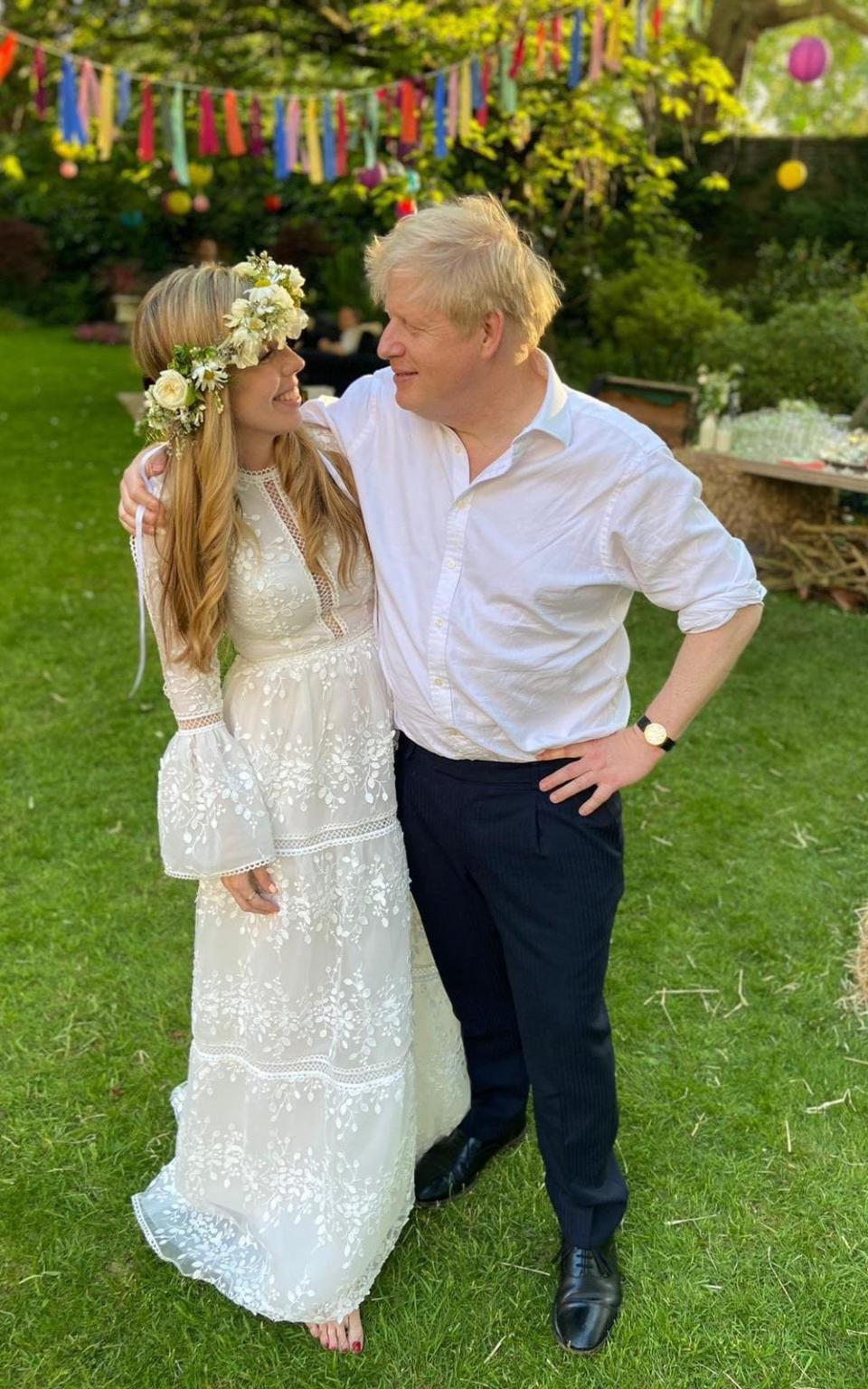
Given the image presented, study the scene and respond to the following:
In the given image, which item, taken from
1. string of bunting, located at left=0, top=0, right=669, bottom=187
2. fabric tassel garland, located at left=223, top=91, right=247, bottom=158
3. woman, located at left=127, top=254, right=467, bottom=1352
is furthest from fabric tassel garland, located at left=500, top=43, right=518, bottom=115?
woman, located at left=127, top=254, right=467, bottom=1352

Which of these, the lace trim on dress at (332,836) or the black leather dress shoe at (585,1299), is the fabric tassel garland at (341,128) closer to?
the lace trim on dress at (332,836)

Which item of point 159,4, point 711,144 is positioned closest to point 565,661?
point 159,4

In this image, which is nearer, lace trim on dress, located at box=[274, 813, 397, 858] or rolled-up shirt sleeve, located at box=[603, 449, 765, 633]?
rolled-up shirt sleeve, located at box=[603, 449, 765, 633]

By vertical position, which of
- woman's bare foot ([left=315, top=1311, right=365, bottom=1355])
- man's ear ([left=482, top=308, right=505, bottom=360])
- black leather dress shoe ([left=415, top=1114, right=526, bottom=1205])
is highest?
man's ear ([left=482, top=308, right=505, bottom=360])

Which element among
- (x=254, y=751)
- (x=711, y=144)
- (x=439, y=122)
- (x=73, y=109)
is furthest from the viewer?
(x=711, y=144)

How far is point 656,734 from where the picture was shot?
1.96 metres

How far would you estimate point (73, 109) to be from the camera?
24.8 ft

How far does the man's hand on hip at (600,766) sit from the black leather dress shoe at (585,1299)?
101cm

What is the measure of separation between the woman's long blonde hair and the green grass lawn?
141 centimetres

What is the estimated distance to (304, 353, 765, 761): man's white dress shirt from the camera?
1.81m

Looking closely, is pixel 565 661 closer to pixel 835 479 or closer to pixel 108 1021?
pixel 108 1021

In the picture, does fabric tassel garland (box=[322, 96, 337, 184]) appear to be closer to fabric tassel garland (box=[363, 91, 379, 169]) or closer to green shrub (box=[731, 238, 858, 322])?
fabric tassel garland (box=[363, 91, 379, 169])

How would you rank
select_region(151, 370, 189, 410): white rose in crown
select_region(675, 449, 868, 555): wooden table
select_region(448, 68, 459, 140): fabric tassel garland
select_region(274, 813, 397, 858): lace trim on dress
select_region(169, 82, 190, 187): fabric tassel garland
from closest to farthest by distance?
select_region(151, 370, 189, 410): white rose in crown < select_region(274, 813, 397, 858): lace trim on dress < select_region(675, 449, 868, 555): wooden table < select_region(169, 82, 190, 187): fabric tassel garland < select_region(448, 68, 459, 140): fabric tassel garland

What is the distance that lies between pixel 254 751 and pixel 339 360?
28.8 ft
